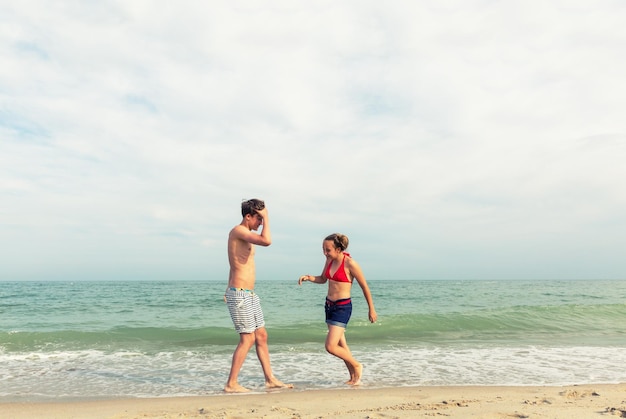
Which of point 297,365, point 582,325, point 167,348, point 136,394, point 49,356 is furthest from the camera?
point 582,325

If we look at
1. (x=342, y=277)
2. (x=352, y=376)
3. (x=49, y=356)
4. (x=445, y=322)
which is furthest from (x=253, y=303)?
(x=445, y=322)

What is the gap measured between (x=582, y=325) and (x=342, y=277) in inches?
416

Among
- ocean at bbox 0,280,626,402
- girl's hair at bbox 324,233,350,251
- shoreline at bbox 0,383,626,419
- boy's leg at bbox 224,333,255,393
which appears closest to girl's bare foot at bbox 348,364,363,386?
ocean at bbox 0,280,626,402

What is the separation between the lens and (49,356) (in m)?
7.92

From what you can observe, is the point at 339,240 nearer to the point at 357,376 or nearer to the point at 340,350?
the point at 340,350

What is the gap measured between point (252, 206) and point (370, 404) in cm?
251

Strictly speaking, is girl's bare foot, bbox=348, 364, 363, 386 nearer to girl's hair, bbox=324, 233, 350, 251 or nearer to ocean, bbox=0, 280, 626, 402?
ocean, bbox=0, 280, 626, 402

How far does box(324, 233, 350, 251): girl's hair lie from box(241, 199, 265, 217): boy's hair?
923 mm

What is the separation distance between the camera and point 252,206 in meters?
5.36

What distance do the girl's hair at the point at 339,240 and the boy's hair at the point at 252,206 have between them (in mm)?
→ 923

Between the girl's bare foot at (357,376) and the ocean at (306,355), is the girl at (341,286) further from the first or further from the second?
the ocean at (306,355)

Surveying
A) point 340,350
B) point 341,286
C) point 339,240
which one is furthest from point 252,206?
point 340,350

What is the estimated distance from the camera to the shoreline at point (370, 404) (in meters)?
4.00

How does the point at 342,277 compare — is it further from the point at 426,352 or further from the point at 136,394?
the point at 426,352
